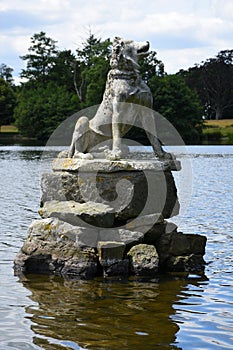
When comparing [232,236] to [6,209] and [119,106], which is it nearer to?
[119,106]

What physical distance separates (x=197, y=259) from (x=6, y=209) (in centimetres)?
858

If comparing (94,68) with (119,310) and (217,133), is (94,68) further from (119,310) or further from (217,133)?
(119,310)

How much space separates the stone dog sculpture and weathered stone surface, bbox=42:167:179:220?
50 cm

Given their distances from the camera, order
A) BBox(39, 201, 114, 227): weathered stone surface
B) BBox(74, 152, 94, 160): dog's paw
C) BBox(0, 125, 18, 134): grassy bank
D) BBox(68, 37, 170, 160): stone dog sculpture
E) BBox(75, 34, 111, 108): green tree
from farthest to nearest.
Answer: BBox(0, 125, 18, 134): grassy bank → BBox(75, 34, 111, 108): green tree → BBox(68, 37, 170, 160): stone dog sculpture → BBox(74, 152, 94, 160): dog's paw → BBox(39, 201, 114, 227): weathered stone surface

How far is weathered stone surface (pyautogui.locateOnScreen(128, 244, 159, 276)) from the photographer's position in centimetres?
1009

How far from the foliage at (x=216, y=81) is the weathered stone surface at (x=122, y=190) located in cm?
11046

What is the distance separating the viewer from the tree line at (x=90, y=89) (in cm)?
8650

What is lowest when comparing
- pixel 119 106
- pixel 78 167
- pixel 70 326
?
pixel 70 326

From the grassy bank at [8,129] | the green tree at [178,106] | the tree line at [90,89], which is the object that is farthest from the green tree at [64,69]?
the green tree at [178,106]

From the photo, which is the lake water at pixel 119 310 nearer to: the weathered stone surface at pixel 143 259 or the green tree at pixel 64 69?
the weathered stone surface at pixel 143 259

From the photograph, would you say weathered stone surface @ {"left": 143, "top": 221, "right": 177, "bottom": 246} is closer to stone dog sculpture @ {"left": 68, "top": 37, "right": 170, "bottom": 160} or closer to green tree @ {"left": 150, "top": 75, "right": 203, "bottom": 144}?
stone dog sculpture @ {"left": 68, "top": 37, "right": 170, "bottom": 160}

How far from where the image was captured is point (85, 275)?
9.96 metres

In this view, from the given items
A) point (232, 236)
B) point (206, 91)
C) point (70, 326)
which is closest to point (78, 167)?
point (70, 326)

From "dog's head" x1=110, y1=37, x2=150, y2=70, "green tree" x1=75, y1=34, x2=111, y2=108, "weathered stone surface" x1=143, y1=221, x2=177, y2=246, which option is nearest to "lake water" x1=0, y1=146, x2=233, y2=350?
"weathered stone surface" x1=143, y1=221, x2=177, y2=246
